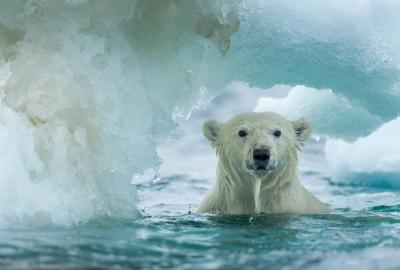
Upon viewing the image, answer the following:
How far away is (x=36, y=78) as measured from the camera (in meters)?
6.31

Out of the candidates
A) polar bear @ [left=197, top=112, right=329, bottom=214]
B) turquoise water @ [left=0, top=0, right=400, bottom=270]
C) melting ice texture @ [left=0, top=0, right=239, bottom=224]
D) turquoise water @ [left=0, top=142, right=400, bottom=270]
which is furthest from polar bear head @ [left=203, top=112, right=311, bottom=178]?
melting ice texture @ [left=0, top=0, right=239, bottom=224]

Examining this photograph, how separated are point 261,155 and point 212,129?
128 centimetres

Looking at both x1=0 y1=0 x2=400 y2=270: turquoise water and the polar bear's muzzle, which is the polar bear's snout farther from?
x1=0 y1=0 x2=400 y2=270: turquoise water

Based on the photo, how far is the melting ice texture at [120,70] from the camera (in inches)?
242

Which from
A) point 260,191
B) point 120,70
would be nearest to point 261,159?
point 260,191

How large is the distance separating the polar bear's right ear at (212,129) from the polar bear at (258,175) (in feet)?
0.24

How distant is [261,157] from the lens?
684cm

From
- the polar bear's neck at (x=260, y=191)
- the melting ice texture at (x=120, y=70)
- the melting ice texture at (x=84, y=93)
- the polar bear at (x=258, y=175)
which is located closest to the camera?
the melting ice texture at (x=84, y=93)

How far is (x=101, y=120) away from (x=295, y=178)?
7.25 ft

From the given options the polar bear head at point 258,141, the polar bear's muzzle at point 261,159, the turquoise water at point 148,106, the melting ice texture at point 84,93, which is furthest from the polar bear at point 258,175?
the melting ice texture at point 84,93

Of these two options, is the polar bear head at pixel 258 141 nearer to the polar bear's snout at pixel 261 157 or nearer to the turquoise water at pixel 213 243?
the polar bear's snout at pixel 261 157

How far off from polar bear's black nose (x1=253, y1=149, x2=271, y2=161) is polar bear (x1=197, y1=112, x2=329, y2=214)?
0.32 m

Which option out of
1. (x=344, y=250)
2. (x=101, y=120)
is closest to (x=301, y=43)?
(x=101, y=120)

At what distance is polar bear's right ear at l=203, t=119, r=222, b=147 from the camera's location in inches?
315
